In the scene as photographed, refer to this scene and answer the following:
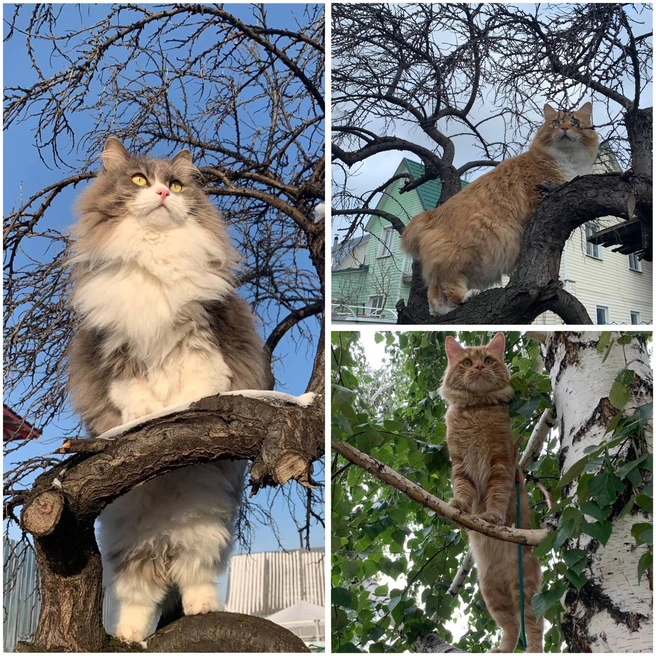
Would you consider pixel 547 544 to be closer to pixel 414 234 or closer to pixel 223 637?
pixel 223 637

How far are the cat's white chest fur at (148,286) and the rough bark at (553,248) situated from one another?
0.62 metres

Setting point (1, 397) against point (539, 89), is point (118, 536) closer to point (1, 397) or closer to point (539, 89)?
point (1, 397)

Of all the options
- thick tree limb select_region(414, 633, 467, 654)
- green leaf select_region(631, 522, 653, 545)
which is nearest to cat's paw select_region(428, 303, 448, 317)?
green leaf select_region(631, 522, 653, 545)

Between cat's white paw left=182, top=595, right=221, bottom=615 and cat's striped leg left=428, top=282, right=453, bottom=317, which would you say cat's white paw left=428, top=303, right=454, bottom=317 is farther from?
cat's white paw left=182, top=595, right=221, bottom=615

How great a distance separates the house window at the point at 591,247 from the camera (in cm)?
180

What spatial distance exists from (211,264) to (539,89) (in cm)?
113

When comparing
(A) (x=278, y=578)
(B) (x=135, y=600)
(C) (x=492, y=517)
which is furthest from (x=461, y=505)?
(B) (x=135, y=600)

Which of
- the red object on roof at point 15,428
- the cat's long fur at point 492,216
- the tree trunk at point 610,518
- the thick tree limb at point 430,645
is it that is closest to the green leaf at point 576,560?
the tree trunk at point 610,518

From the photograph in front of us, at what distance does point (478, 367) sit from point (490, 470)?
0.31m

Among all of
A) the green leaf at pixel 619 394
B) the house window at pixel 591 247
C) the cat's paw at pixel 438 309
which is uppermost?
the house window at pixel 591 247

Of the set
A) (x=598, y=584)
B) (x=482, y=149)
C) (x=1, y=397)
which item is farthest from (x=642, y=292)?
(x=1, y=397)

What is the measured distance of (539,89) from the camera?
192 centimetres

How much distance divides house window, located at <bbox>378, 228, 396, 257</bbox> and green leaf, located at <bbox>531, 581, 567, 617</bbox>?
1030mm

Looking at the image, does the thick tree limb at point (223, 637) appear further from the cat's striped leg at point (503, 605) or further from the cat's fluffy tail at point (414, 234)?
the cat's fluffy tail at point (414, 234)
